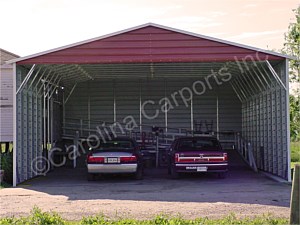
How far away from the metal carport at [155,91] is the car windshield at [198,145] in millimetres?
2027

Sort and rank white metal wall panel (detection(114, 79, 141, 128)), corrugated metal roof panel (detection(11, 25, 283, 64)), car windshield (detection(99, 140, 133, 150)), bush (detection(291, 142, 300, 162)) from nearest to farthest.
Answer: corrugated metal roof panel (detection(11, 25, 283, 64)) → car windshield (detection(99, 140, 133, 150)) → white metal wall panel (detection(114, 79, 141, 128)) → bush (detection(291, 142, 300, 162))

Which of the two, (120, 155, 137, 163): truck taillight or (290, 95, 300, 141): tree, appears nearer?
(120, 155, 137, 163): truck taillight

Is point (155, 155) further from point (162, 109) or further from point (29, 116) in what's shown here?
point (29, 116)

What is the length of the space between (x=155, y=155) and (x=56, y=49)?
8.65m

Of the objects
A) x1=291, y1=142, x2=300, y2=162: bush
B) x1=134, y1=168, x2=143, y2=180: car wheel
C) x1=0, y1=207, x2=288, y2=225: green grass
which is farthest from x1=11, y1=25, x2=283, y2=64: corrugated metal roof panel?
x1=291, y1=142, x2=300, y2=162: bush

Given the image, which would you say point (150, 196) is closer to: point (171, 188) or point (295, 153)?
point (171, 188)

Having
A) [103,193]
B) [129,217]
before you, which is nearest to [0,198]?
[103,193]

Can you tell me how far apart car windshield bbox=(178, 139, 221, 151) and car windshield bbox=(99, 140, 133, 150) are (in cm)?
159

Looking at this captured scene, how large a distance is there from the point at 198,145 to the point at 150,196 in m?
4.25

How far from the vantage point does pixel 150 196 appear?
12.0 m

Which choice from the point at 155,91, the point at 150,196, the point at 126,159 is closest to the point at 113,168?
the point at 126,159

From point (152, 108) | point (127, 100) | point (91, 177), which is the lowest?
point (91, 177)

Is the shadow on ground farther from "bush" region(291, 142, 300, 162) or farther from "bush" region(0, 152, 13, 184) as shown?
"bush" region(291, 142, 300, 162)

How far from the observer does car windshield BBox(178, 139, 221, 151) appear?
15672 millimetres
